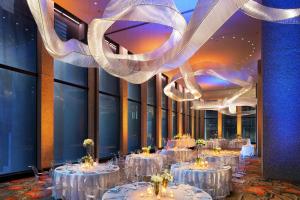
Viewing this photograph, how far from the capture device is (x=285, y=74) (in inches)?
297

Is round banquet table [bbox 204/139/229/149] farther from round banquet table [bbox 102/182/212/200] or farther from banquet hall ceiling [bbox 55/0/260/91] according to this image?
round banquet table [bbox 102/182/212/200]

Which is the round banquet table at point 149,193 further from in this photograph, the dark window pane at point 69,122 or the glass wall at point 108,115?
the glass wall at point 108,115

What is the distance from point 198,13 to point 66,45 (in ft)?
8.03

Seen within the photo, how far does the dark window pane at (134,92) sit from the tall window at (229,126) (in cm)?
2018

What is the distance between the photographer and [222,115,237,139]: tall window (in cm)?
3316

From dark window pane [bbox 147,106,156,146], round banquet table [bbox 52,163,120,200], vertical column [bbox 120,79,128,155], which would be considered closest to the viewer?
round banquet table [bbox 52,163,120,200]

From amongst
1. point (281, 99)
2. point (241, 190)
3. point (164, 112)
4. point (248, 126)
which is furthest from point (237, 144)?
point (241, 190)

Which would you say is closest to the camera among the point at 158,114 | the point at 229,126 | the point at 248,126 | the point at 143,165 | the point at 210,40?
the point at 143,165

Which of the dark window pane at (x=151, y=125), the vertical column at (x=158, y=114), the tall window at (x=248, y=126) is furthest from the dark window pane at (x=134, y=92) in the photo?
the tall window at (x=248, y=126)

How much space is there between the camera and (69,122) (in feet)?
34.9

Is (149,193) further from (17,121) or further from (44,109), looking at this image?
(17,121)

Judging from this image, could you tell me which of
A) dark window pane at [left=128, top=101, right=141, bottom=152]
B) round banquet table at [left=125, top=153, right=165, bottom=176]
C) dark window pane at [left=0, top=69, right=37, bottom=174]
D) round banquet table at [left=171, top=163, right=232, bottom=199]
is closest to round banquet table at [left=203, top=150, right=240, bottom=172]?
round banquet table at [left=125, top=153, right=165, bottom=176]

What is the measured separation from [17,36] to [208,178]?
7.01 meters

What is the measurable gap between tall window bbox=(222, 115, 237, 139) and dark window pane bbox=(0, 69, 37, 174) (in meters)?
28.3
